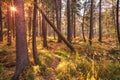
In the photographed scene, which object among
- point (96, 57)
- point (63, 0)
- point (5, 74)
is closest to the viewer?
point (5, 74)

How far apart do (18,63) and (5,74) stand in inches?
35.1

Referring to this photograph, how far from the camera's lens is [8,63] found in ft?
38.1

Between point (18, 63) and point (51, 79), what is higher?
point (18, 63)

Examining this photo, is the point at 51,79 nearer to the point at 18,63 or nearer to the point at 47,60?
the point at 18,63

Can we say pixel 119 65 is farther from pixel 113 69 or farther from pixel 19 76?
pixel 19 76

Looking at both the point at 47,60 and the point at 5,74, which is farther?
the point at 47,60

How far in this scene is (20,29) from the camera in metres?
9.98

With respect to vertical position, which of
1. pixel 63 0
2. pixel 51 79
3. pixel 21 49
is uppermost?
pixel 63 0

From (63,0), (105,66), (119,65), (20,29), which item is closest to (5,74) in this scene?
(20,29)

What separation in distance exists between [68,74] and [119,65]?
327 cm

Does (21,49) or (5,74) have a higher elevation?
(21,49)

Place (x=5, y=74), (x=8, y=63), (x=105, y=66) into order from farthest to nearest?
(x=8, y=63)
(x=105, y=66)
(x=5, y=74)

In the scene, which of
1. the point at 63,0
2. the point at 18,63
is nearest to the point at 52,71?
the point at 18,63

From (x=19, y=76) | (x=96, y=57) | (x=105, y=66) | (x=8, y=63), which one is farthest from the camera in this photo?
(x=96, y=57)
